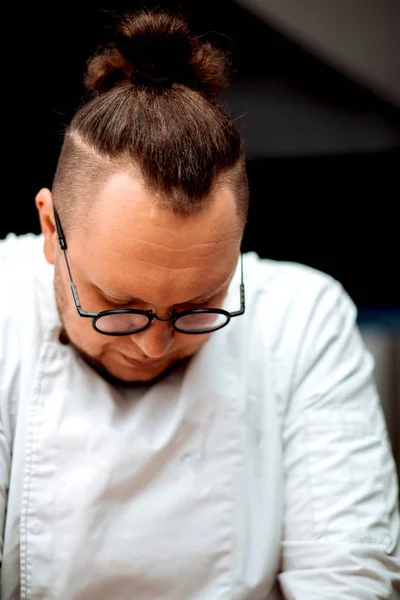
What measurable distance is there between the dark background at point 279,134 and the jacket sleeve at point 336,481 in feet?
2.36

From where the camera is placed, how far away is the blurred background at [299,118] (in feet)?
7.36

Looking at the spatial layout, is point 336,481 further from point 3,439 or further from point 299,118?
point 299,118

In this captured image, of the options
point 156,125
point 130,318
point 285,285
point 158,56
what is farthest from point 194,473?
point 158,56

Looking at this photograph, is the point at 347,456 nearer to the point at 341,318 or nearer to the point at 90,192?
the point at 341,318

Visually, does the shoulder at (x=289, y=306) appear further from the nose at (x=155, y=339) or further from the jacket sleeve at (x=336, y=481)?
the nose at (x=155, y=339)

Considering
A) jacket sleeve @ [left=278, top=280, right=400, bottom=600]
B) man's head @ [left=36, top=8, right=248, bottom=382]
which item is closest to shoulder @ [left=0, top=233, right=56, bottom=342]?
man's head @ [left=36, top=8, right=248, bottom=382]

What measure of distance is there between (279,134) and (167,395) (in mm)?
1042

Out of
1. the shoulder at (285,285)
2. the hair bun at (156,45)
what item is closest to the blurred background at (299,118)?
the shoulder at (285,285)

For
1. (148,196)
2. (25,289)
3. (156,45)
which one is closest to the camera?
(148,196)

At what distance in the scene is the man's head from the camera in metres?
1.32

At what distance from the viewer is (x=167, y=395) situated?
1.62 metres

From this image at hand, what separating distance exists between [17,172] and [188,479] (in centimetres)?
114

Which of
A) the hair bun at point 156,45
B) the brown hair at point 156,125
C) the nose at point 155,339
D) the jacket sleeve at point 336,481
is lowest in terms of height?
the jacket sleeve at point 336,481

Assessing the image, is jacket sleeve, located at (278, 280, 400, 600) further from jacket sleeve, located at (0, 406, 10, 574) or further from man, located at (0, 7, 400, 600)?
jacket sleeve, located at (0, 406, 10, 574)
